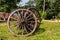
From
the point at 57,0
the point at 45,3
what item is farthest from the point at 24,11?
the point at 45,3

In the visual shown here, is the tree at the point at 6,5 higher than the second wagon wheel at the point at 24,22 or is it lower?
lower

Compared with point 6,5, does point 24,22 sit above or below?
above

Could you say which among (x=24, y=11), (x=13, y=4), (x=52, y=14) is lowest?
(x=52, y=14)

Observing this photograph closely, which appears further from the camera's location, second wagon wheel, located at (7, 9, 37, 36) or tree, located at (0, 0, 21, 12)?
tree, located at (0, 0, 21, 12)

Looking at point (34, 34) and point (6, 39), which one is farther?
point (34, 34)

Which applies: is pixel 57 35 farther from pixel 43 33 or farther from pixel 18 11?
pixel 18 11

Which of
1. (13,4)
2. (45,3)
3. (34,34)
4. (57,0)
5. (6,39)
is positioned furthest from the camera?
(45,3)

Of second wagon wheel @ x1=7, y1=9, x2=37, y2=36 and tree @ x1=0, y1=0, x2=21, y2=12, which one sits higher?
second wagon wheel @ x1=7, y1=9, x2=37, y2=36

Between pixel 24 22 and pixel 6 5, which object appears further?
pixel 6 5

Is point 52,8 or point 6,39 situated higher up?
point 6,39

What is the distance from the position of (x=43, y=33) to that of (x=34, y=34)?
628 millimetres

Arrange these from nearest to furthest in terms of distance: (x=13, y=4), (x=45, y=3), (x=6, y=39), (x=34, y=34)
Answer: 1. (x=6, y=39)
2. (x=34, y=34)
3. (x=13, y=4)
4. (x=45, y=3)

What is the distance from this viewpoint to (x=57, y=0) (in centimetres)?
4491

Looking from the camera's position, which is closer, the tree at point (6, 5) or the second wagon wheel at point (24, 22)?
the second wagon wheel at point (24, 22)
